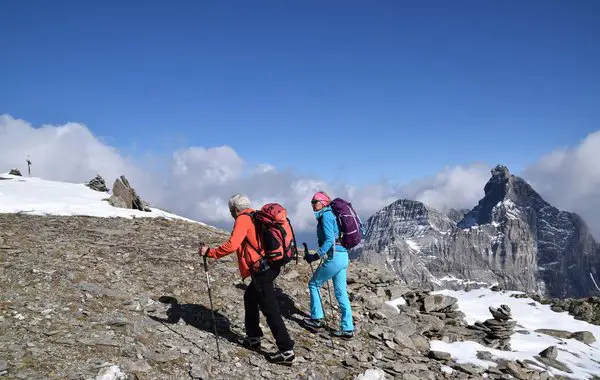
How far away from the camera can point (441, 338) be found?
44.9 feet

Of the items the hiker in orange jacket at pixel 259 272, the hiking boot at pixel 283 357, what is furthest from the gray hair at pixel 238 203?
the hiking boot at pixel 283 357

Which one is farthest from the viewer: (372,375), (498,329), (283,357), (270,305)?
(498,329)

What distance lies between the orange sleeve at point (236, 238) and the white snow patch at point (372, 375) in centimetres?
427

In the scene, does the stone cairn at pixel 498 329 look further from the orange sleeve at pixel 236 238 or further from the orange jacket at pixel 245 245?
the orange sleeve at pixel 236 238

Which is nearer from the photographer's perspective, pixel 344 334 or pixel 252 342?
pixel 252 342

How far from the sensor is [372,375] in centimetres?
956

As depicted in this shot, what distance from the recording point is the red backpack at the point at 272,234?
9133 mm

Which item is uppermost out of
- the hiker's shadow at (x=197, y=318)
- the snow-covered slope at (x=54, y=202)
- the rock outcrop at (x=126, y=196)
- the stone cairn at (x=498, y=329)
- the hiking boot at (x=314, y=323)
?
the rock outcrop at (x=126, y=196)

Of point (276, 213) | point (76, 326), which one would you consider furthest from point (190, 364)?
point (276, 213)

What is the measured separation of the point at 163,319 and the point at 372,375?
556 centimetres

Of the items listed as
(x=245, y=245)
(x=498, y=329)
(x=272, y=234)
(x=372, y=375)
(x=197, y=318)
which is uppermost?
(x=272, y=234)

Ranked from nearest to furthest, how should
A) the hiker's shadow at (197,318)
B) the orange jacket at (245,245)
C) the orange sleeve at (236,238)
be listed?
the orange sleeve at (236,238)
the orange jacket at (245,245)
the hiker's shadow at (197,318)

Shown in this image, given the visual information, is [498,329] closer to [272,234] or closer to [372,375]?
[372,375]

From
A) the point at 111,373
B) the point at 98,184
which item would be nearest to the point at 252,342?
the point at 111,373
